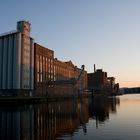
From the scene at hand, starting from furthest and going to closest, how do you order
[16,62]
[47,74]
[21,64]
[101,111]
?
[47,74] < [21,64] < [16,62] < [101,111]

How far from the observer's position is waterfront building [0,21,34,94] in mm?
124062

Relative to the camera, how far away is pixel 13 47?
12650 cm

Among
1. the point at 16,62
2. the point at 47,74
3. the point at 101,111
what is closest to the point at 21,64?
the point at 16,62

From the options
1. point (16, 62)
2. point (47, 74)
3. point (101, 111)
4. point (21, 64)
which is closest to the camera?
point (101, 111)

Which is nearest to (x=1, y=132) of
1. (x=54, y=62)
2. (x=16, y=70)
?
(x=16, y=70)

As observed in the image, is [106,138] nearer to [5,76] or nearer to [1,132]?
[1,132]

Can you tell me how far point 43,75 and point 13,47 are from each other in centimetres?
3215

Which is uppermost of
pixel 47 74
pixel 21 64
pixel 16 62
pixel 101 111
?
pixel 16 62

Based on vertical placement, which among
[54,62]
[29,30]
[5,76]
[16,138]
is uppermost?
[29,30]

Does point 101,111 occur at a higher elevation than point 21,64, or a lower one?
lower

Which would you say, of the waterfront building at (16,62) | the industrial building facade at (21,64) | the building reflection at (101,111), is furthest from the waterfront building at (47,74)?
the building reflection at (101,111)

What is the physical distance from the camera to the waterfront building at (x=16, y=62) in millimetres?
124062

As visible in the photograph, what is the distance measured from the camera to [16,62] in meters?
124

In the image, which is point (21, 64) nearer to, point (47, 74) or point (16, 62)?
point (16, 62)
